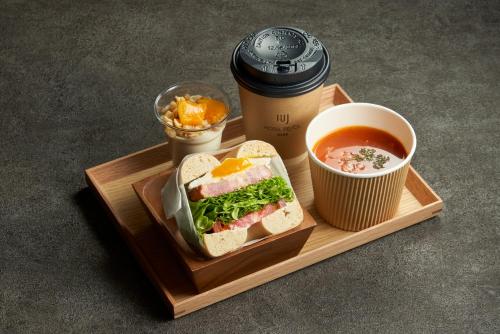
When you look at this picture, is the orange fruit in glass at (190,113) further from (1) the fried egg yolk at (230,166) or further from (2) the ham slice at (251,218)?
(2) the ham slice at (251,218)

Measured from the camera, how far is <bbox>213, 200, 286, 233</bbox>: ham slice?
1.71 m

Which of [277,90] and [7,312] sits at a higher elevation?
[277,90]

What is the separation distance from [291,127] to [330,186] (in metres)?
0.20

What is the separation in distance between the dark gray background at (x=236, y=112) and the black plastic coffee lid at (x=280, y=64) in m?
0.39

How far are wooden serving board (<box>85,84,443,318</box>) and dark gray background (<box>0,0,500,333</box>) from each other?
35mm

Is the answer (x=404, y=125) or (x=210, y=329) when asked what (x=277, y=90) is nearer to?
(x=404, y=125)

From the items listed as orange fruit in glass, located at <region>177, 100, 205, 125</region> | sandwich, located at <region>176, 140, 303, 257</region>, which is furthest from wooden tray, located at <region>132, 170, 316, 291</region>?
orange fruit in glass, located at <region>177, 100, 205, 125</region>

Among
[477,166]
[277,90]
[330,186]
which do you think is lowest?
[477,166]

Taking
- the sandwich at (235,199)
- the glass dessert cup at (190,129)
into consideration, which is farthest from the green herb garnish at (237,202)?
the glass dessert cup at (190,129)

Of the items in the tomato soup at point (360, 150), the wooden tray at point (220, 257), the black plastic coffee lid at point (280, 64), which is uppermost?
the black plastic coffee lid at point (280, 64)

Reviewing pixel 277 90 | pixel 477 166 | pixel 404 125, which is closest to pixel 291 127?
pixel 277 90

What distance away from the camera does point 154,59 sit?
2.47m

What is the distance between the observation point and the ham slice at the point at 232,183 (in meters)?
1.75

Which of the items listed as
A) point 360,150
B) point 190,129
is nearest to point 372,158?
point 360,150
